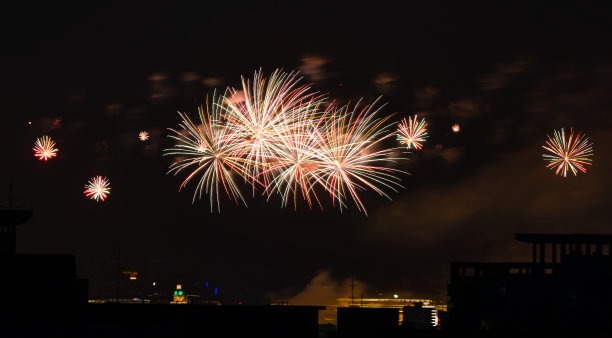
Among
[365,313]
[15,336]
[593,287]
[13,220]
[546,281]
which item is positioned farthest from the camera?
[546,281]

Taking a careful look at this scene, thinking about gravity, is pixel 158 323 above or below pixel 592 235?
below

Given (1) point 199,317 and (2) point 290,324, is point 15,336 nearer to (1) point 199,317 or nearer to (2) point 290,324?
(1) point 199,317

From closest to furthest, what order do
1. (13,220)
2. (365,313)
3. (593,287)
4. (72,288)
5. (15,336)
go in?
(15,336) < (72,288) < (365,313) < (13,220) < (593,287)

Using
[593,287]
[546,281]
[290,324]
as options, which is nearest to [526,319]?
[546,281]

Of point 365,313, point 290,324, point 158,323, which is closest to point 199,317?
point 158,323

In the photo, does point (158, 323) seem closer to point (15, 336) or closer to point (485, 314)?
point (15, 336)

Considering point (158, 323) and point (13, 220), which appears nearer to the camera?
point (158, 323)
